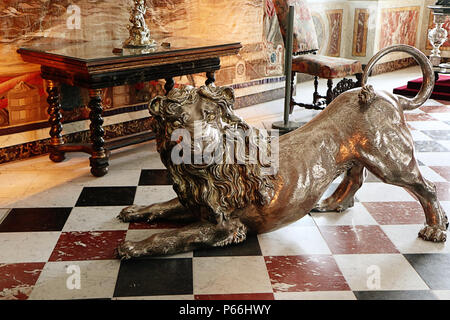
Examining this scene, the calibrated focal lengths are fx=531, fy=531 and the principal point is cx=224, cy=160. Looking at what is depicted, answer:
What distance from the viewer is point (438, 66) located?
6.71 meters

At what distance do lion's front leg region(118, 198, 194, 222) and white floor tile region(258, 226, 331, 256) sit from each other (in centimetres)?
40

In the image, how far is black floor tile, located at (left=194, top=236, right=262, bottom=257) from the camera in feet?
7.60

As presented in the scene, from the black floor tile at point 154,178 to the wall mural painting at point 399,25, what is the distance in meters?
5.28

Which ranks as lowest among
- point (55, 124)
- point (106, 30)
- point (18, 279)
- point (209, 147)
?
point (18, 279)

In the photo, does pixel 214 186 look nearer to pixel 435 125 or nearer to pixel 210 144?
pixel 210 144

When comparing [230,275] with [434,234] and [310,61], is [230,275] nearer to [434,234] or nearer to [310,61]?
[434,234]

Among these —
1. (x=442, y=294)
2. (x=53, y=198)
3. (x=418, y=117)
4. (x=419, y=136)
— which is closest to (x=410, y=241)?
(x=442, y=294)

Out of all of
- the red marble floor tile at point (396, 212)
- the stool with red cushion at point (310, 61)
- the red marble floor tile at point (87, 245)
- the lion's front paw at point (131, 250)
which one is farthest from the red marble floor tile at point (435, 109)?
the lion's front paw at point (131, 250)

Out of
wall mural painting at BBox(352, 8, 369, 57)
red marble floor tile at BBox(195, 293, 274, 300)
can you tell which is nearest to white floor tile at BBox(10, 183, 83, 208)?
red marble floor tile at BBox(195, 293, 274, 300)

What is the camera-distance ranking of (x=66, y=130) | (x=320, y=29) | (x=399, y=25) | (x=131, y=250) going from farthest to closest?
(x=399, y=25) < (x=320, y=29) < (x=66, y=130) < (x=131, y=250)

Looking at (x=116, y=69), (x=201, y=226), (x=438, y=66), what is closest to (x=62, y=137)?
(x=116, y=69)

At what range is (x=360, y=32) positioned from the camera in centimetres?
759

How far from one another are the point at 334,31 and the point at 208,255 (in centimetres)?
585
